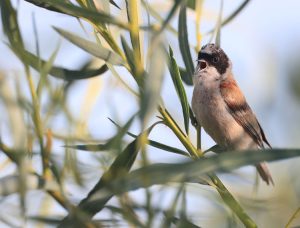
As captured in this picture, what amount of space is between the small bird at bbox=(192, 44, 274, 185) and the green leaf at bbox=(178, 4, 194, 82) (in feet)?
4.88

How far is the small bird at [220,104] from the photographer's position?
3836 millimetres

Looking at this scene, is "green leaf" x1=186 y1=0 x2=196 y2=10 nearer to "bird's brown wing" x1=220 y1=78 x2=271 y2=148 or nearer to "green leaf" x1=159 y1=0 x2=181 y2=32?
"green leaf" x1=159 y1=0 x2=181 y2=32

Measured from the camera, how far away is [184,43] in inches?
83.4

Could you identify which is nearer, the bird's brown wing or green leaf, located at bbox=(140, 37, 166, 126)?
green leaf, located at bbox=(140, 37, 166, 126)

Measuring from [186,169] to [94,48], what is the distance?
685 mm

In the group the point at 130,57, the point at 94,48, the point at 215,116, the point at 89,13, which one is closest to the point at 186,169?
the point at 89,13

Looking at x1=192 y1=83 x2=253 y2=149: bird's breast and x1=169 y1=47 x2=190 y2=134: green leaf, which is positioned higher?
x1=169 y1=47 x2=190 y2=134: green leaf

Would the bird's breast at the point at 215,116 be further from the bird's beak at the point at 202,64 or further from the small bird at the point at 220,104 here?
the bird's beak at the point at 202,64

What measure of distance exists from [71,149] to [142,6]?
0.92 meters

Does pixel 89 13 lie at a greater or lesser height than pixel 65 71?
greater

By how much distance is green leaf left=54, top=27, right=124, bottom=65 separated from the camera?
164 cm

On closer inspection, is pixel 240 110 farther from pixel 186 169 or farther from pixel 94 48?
pixel 186 169

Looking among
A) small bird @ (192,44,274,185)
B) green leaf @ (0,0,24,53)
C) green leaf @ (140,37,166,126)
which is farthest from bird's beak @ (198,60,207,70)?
green leaf @ (140,37,166,126)

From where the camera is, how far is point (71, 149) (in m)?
1.21
